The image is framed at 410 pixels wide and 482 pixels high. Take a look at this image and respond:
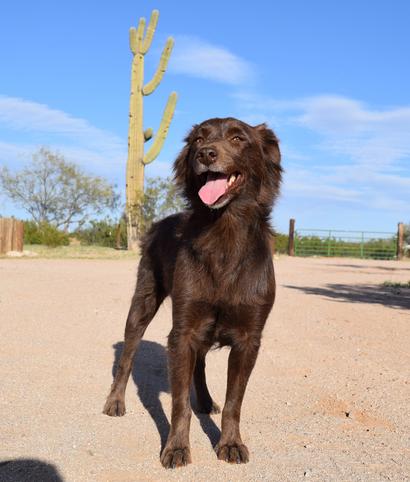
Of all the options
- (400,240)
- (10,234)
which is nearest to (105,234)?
(10,234)

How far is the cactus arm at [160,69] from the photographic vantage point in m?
24.8

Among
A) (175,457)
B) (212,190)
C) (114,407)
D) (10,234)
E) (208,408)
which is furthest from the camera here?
(10,234)

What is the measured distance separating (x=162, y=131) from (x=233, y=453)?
2277cm

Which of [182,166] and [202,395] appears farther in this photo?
[202,395]

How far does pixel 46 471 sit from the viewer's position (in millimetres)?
3344

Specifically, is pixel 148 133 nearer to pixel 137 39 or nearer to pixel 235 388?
pixel 137 39

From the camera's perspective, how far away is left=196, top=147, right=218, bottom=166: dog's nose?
12.0ft

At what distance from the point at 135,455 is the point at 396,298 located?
9.80 meters

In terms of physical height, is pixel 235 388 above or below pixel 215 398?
above

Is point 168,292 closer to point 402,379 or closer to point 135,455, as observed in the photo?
point 135,455

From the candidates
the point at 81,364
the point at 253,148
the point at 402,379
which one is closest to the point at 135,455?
the point at 253,148

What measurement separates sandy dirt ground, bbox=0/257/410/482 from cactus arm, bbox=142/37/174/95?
17.0m

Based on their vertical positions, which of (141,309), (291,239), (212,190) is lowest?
(141,309)

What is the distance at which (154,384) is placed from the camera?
5.50 meters
